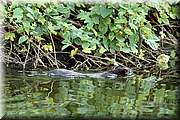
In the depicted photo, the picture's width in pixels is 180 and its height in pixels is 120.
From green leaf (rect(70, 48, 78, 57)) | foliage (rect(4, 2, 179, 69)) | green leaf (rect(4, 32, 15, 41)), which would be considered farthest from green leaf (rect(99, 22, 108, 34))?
green leaf (rect(4, 32, 15, 41))

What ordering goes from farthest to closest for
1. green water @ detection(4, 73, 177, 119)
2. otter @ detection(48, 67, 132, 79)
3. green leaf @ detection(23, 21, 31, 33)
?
green leaf @ detection(23, 21, 31, 33) → otter @ detection(48, 67, 132, 79) → green water @ detection(4, 73, 177, 119)

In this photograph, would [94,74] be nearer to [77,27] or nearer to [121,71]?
[121,71]

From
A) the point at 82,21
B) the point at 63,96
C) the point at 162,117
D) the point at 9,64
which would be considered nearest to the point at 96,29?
the point at 82,21

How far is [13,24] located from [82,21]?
0.34m

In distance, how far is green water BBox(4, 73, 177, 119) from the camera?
1.38 meters

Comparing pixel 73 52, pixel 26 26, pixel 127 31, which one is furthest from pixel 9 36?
pixel 127 31

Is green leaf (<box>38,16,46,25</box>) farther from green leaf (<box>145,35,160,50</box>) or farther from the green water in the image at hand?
green leaf (<box>145,35,160,50</box>)

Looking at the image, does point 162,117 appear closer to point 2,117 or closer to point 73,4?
point 2,117

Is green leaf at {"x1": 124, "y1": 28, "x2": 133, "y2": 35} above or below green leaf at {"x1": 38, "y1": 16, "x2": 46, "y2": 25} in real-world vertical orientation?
below

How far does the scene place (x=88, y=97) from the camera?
1524 mm

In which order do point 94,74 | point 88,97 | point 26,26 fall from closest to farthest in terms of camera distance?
point 88,97 < point 94,74 < point 26,26

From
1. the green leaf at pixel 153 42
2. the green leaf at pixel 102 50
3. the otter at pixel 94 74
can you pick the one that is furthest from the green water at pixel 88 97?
the green leaf at pixel 153 42

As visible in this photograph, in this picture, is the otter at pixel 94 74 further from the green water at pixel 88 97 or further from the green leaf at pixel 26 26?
the green leaf at pixel 26 26

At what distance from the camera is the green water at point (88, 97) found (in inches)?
54.2
